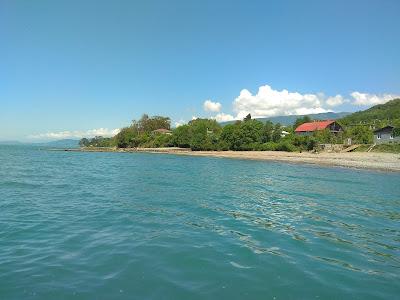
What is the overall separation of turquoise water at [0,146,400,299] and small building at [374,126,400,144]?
55715 mm

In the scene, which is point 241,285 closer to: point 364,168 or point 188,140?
point 364,168

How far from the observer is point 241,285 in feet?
28.2

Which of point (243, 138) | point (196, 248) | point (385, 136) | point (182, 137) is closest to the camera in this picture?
point (196, 248)

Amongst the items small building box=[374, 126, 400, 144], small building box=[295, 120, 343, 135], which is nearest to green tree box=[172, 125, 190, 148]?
small building box=[295, 120, 343, 135]

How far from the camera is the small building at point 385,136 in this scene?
70375 mm

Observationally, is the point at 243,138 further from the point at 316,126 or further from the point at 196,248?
the point at 196,248

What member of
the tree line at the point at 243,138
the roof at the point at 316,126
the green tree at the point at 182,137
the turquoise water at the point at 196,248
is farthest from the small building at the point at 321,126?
the turquoise water at the point at 196,248

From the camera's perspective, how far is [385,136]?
71.9 metres

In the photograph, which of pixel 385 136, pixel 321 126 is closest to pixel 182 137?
pixel 321 126

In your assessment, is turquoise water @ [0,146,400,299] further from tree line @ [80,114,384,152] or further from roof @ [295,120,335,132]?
roof @ [295,120,335,132]

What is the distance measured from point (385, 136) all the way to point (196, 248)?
71.7 meters

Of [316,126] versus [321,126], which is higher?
[316,126]

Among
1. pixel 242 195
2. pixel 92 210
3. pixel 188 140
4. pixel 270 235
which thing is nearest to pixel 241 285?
pixel 270 235

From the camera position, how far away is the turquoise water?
331 inches
